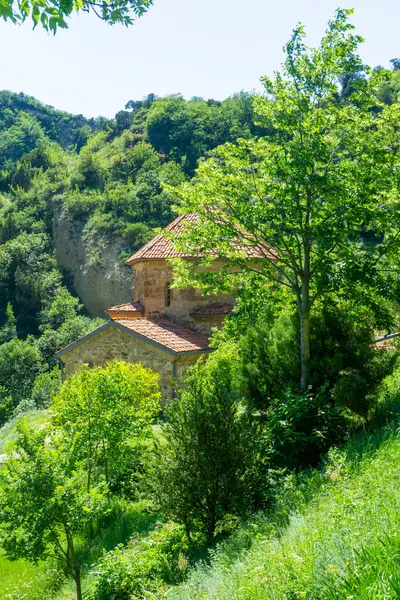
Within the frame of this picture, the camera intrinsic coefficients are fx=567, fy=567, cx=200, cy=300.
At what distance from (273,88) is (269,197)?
6.09 ft

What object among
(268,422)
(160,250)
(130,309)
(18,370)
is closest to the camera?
(268,422)

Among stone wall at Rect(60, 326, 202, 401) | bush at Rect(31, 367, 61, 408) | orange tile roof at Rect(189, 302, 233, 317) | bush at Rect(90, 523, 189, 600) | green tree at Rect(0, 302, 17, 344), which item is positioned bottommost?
bush at Rect(31, 367, 61, 408)

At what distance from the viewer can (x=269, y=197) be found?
33.7ft

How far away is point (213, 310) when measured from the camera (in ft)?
65.5

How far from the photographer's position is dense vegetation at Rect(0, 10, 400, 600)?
5.23 metres

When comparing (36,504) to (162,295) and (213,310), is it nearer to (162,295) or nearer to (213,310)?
(213,310)

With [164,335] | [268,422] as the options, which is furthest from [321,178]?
[164,335]

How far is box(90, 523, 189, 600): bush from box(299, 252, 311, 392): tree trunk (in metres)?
3.52

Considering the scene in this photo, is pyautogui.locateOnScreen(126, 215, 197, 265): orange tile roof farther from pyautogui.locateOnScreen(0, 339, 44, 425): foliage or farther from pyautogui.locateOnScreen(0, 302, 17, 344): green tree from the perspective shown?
pyautogui.locateOnScreen(0, 302, 17, 344): green tree

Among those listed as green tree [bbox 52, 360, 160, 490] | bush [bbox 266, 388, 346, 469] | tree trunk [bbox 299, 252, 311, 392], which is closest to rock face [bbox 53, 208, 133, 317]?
green tree [bbox 52, 360, 160, 490]

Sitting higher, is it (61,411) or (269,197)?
(269,197)

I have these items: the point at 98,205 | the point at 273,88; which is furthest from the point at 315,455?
the point at 98,205

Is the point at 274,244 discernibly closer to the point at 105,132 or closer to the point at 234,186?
the point at 234,186

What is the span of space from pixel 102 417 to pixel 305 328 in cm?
397
